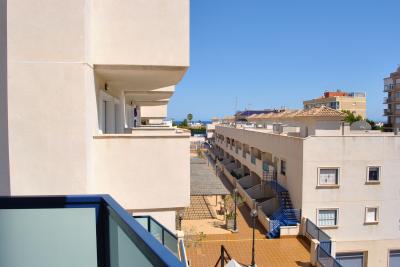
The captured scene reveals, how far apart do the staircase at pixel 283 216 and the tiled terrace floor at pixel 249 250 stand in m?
0.71

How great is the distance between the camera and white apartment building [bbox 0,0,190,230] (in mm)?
4723

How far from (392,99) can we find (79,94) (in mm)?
81726

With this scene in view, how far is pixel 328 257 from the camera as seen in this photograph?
1602cm

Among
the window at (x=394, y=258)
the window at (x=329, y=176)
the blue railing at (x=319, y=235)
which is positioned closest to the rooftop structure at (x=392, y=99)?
the window at (x=394, y=258)

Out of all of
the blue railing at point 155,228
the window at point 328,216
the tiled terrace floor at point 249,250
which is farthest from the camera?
the window at point 328,216

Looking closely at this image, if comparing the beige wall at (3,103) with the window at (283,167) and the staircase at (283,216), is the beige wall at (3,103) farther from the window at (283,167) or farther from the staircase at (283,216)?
the window at (283,167)

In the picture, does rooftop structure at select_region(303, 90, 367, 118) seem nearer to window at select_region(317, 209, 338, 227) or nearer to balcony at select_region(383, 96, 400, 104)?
balcony at select_region(383, 96, 400, 104)

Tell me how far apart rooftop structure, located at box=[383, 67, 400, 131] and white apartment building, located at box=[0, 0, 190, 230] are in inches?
2961

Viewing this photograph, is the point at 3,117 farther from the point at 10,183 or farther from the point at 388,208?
the point at 388,208

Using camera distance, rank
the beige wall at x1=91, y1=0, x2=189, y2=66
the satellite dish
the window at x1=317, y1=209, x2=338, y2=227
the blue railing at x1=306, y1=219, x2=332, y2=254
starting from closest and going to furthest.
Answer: the beige wall at x1=91, y1=0, x2=189, y2=66
the blue railing at x1=306, y1=219, x2=332, y2=254
the window at x1=317, y1=209, x2=338, y2=227
the satellite dish

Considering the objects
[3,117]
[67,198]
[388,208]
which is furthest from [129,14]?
[388,208]

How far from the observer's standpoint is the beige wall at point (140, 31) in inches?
210

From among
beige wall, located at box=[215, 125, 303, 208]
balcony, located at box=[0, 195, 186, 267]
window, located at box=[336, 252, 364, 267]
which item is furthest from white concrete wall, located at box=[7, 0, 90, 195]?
window, located at box=[336, 252, 364, 267]

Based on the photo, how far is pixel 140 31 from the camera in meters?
5.42
